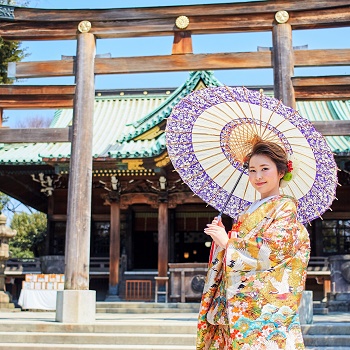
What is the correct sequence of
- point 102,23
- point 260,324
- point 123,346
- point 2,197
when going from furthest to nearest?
point 2,197 → point 102,23 → point 123,346 → point 260,324

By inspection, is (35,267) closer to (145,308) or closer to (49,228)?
(49,228)

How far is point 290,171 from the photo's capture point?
11.0 feet

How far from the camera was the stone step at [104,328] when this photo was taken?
22.4 feet

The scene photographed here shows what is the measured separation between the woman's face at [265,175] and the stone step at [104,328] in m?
4.07

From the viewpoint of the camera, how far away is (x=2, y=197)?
91.8 feet

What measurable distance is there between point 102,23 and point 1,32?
1.85 metres

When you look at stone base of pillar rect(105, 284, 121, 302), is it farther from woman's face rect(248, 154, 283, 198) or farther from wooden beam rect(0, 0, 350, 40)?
woman's face rect(248, 154, 283, 198)

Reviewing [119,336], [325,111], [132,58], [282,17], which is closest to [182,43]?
[132,58]

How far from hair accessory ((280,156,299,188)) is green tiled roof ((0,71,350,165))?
30.3 feet

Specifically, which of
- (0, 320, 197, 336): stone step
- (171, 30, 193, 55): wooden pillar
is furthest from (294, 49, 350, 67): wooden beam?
(0, 320, 197, 336): stone step

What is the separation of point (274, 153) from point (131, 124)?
510 inches

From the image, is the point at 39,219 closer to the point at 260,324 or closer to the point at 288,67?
the point at 288,67

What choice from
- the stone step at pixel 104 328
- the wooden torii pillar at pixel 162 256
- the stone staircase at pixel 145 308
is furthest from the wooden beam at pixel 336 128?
the wooden torii pillar at pixel 162 256

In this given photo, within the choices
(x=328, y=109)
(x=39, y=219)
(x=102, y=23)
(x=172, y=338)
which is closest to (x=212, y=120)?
(x=172, y=338)
